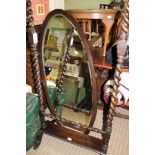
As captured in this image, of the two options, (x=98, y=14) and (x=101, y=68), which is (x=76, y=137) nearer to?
(x=101, y=68)

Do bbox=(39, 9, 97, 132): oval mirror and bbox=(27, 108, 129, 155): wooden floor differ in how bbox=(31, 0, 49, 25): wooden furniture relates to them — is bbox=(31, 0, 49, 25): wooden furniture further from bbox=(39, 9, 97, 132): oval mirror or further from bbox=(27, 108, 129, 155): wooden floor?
bbox=(27, 108, 129, 155): wooden floor

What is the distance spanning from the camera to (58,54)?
1642mm

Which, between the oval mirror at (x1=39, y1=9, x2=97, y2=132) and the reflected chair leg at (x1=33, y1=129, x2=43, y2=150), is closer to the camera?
the oval mirror at (x1=39, y1=9, x2=97, y2=132)

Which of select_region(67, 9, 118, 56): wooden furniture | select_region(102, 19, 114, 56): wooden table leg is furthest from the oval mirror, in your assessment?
select_region(102, 19, 114, 56): wooden table leg

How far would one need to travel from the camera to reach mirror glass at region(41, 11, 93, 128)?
4.85ft

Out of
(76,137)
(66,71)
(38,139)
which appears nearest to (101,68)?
(66,71)

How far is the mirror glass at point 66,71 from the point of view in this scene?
4.85ft

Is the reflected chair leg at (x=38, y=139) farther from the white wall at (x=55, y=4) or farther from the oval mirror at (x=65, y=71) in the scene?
the white wall at (x=55, y=4)

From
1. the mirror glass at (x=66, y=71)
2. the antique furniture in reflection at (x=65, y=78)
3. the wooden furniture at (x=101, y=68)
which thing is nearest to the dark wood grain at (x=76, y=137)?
the antique furniture in reflection at (x=65, y=78)

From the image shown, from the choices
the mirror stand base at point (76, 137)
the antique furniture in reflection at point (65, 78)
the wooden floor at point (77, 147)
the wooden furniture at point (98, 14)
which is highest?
the wooden furniture at point (98, 14)
